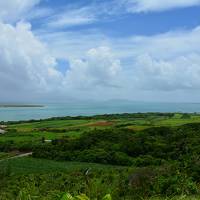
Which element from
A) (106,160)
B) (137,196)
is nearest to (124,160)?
(106,160)

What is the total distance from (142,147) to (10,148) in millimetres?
14131

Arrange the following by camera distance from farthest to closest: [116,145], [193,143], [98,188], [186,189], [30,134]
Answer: [30,134]
[116,145]
[193,143]
[186,189]
[98,188]

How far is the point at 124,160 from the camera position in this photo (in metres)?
37.6

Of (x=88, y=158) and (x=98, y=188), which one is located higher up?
(x=98, y=188)

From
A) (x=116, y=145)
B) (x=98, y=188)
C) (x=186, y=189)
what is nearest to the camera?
(x=98, y=188)

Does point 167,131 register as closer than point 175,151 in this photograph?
No

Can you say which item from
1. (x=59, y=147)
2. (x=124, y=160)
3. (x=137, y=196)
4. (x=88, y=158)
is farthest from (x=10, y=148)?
(x=137, y=196)

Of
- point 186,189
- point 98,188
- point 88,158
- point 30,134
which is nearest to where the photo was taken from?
point 98,188

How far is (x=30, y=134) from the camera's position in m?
53.9

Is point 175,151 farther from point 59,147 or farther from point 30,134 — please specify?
point 30,134

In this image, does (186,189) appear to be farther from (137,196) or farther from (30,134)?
(30,134)

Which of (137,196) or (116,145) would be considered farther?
(116,145)

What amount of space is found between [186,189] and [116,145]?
33.3 meters

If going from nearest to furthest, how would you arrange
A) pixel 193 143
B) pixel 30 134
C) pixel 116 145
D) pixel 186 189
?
pixel 186 189
pixel 193 143
pixel 116 145
pixel 30 134
